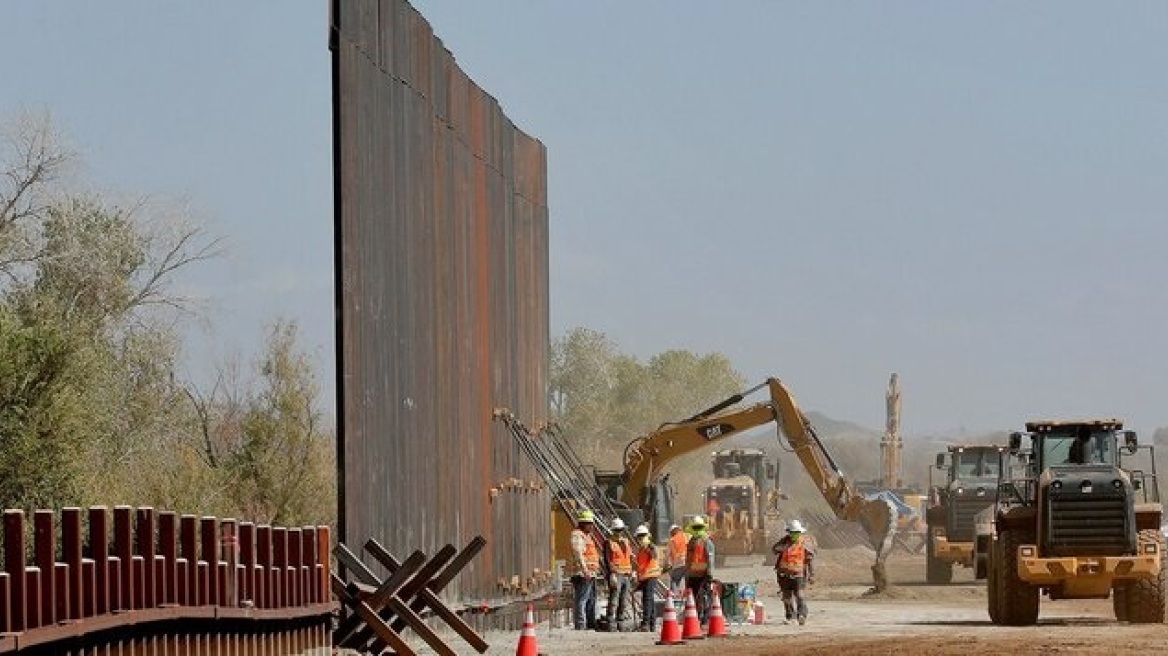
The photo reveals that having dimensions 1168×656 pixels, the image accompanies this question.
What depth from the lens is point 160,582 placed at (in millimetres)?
19000

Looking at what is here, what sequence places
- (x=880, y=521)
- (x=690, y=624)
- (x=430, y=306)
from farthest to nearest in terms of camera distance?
(x=880, y=521) → (x=690, y=624) → (x=430, y=306)

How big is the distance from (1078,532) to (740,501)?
41.4m

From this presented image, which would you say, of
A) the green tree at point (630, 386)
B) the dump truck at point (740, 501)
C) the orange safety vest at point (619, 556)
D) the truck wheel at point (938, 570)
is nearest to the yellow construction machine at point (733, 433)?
the truck wheel at point (938, 570)

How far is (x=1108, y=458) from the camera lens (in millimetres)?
36750

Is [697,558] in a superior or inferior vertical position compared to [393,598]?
superior

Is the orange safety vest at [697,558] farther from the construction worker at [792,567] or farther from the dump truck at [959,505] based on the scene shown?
the dump truck at [959,505]

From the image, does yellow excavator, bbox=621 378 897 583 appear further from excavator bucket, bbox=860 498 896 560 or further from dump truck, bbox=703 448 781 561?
dump truck, bbox=703 448 781 561

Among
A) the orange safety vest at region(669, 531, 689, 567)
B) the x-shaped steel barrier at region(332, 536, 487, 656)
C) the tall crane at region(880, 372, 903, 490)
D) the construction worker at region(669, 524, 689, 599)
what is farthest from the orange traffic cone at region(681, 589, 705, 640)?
the tall crane at region(880, 372, 903, 490)

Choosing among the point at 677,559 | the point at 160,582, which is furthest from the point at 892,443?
the point at 160,582

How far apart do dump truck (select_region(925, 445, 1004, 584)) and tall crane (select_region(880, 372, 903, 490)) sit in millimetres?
33404

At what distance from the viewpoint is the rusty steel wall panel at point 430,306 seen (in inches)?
1081

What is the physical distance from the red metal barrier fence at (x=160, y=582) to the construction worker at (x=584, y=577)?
1154cm

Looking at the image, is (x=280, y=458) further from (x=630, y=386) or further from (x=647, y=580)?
(x=630, y=386)

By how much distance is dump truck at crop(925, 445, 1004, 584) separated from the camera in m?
54.7
